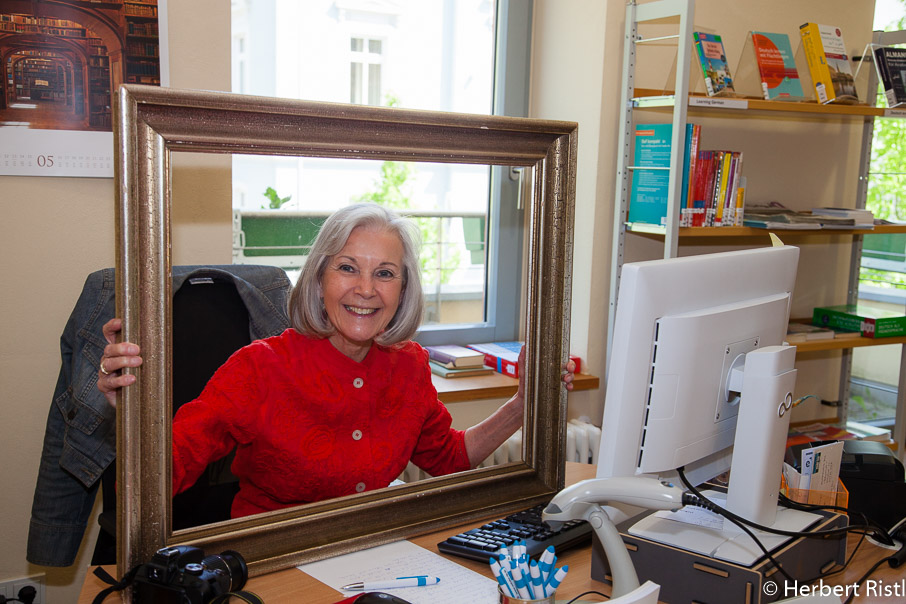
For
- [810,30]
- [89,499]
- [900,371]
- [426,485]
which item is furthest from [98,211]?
[900,371]

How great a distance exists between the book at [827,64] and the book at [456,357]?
6.16ft

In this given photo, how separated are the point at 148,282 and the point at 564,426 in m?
0.86

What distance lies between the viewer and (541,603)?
105cm

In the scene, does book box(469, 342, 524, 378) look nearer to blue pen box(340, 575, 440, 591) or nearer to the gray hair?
the gray hair

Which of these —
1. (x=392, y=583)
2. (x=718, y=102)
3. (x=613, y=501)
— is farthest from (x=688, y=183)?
(x=392, y=583)

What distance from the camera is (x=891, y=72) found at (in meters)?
2.91

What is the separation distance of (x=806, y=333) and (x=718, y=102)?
0.97 metres

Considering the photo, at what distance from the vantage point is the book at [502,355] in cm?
159

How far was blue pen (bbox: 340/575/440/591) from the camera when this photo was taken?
1195 mm

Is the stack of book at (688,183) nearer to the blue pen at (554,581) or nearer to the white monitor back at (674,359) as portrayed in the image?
the white monitor back at (674,359)

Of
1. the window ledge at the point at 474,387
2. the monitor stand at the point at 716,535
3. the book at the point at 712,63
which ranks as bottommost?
the monitor stand at the point at 716,535

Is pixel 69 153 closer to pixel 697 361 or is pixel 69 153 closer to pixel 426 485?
pixel 426 485

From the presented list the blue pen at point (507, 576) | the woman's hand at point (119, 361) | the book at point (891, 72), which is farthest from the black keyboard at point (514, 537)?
the book at point (891, 72)

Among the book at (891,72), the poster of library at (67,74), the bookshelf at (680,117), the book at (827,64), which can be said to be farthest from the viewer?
the book at (891,72)
